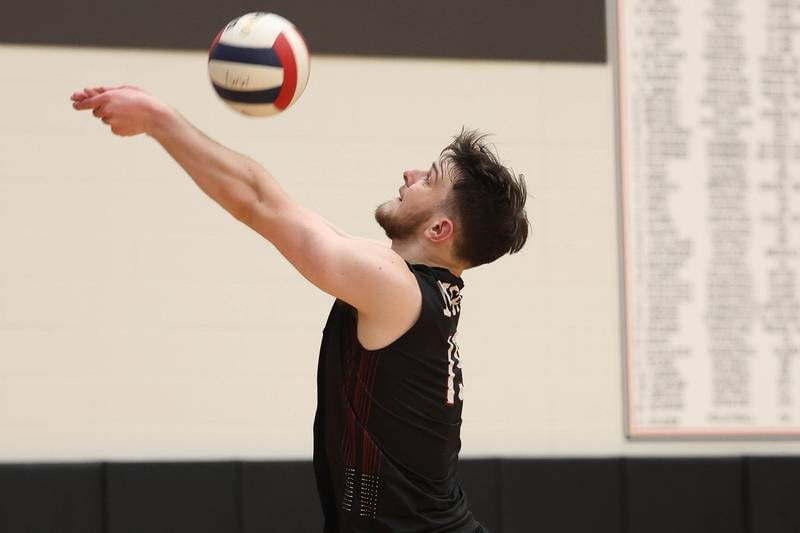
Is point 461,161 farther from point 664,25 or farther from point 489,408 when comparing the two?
point 664,25

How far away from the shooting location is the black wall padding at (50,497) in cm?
408

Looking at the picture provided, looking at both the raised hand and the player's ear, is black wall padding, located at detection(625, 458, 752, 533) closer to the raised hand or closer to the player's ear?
the player's ear

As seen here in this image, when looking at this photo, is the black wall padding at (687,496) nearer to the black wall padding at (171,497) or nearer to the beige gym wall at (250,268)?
the beige gym wall at (250,268)

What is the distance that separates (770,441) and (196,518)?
2.36 metres

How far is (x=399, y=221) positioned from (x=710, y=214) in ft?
8.08

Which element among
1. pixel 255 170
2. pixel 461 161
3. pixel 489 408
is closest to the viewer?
pixel 255 170

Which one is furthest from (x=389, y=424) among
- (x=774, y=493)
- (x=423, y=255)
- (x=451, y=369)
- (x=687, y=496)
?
(x=774, y=493)

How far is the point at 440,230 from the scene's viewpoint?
8.48 ft

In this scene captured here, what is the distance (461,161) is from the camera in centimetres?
263

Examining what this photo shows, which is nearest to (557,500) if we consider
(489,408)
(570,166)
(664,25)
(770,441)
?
(489,408)

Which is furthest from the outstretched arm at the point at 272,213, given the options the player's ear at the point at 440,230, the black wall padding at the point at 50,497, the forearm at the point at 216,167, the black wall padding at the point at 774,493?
the black wall padding at the point at 774,493

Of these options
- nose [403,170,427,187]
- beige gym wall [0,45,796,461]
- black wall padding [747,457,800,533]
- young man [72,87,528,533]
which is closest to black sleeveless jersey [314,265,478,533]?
young man [72,87,528,533]

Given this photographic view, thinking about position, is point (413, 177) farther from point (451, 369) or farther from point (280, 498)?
point (280, 498)

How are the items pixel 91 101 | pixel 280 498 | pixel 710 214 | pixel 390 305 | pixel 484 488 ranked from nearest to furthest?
pixel 91 101, pixel 390 305, pixel 280 498, pixel 484 488, pixel 710 214
